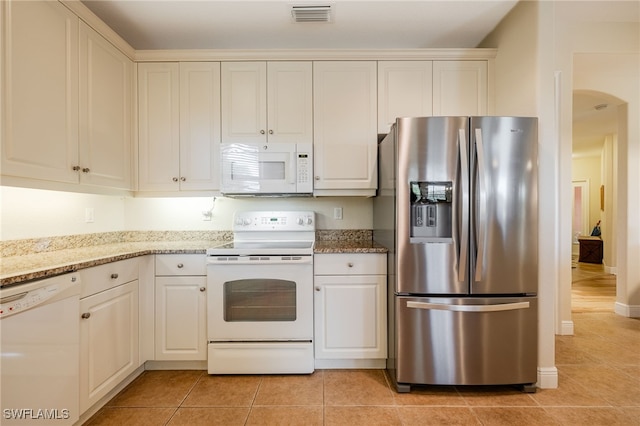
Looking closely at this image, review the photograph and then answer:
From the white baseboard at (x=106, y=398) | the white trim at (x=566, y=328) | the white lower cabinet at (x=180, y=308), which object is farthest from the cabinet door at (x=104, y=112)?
the white trim at (x=566, y=328)

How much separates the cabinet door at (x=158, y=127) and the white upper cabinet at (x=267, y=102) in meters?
0.43

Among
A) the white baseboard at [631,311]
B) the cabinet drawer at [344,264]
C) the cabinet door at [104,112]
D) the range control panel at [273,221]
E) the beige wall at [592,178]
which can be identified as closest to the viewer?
the cabinet door at [104,112]

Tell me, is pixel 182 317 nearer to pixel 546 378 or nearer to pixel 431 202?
pixel 431 202

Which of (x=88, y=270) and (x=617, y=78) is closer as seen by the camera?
(x=88, y=270)

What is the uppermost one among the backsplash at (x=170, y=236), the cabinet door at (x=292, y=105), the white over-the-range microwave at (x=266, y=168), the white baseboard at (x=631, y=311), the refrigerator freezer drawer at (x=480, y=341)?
the cabinet door at (x=292, y=105)

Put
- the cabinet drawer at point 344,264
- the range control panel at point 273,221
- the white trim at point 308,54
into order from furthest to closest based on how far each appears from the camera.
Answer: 1. the range control panel at point 273,221
2. the white trim at point 308,54
3. the cabinet drawer at point 344,264

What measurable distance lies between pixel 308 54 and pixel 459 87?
1.31 metres

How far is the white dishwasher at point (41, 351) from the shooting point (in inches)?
47.9

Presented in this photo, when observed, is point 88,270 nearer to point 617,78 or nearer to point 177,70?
point 177,70

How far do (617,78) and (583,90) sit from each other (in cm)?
43

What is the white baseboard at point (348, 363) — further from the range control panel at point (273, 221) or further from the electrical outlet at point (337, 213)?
the electrical outlet at point (337, 213)

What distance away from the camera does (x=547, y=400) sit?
1.88 metres

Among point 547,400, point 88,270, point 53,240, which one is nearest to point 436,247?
point 547,400

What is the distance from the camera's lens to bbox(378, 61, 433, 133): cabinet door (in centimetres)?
249
